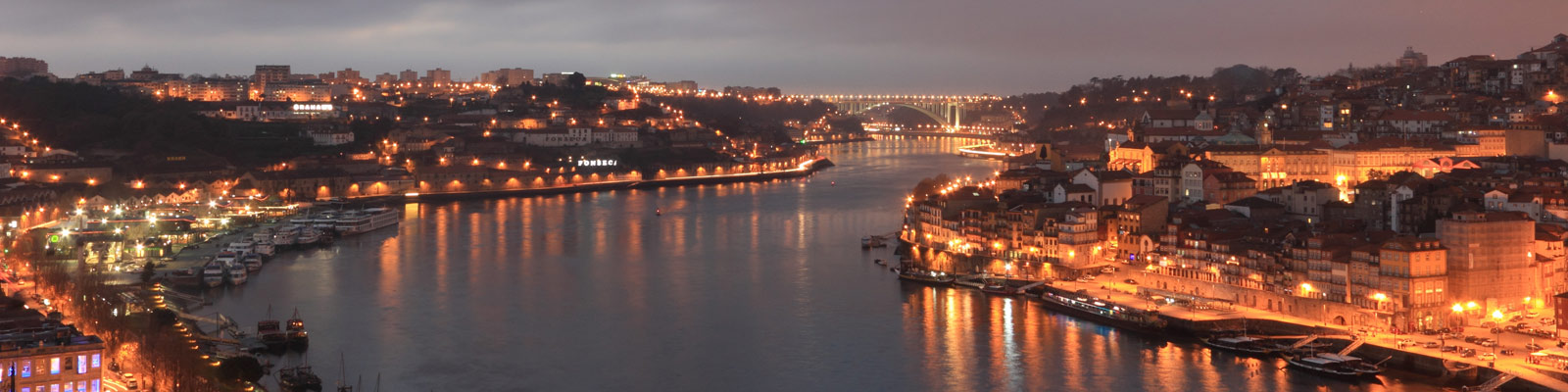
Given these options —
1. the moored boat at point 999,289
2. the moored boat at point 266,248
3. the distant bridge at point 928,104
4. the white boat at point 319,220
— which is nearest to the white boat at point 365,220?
the white boat at point 319,220

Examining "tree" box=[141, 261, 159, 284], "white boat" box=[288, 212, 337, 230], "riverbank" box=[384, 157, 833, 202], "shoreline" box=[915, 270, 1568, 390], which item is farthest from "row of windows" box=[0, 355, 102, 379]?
"riverbank" box=[384, 157, 833, 202]

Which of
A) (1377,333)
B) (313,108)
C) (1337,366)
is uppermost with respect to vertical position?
(313,108)

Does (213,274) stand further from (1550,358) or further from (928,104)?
(928,104)

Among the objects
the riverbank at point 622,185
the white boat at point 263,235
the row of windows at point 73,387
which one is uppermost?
the riverbank at point 622,185

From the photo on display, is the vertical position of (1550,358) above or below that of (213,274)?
below

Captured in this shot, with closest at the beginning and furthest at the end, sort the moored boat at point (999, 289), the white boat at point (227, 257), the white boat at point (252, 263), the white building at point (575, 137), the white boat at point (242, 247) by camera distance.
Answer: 1. the moored boat at point (999, 289)
2. the white boat at point (227, 257)
3. the white boat at point (252, 263)
4. the white boat at point (242, 247)
5. the white building at point (575, 137)

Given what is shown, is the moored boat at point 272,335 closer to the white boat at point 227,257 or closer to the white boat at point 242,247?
the white boat at point 227,257

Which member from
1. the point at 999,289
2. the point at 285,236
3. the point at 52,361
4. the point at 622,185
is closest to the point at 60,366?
the point at 52,361
